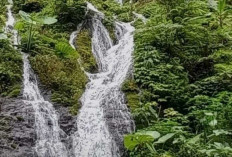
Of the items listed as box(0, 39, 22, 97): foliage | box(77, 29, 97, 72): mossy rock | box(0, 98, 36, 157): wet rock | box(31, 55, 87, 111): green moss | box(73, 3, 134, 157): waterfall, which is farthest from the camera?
box(77, 29, 97, 72): mossy rock

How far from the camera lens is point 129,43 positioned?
37.7 feet

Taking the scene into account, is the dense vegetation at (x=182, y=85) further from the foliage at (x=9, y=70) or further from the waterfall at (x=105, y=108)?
the foliage at (x=9, y=70)

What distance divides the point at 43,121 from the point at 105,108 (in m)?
1.50

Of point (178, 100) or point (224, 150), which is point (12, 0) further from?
point (224, 150)

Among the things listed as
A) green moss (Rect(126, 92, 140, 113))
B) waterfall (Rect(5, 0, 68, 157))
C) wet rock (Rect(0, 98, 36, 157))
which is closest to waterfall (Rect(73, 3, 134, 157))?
green moss (Rect(126, 92, 140, 113))

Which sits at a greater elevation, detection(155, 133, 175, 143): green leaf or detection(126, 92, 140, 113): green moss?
detection(126, 92, 140, 113): green moss

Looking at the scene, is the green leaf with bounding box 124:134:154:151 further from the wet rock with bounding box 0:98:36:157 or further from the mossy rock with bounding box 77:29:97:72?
the mossy rock with bounding box 77:29:97:72

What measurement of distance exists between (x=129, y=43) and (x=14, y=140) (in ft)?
18.2

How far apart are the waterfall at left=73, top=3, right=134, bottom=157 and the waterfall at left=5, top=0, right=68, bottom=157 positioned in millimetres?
384

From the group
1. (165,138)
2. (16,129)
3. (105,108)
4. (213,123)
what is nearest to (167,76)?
(105,108)

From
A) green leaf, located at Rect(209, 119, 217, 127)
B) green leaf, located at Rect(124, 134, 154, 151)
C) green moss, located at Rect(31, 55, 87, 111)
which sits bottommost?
green leaf, located at Rect(124, 134, 154, 151)

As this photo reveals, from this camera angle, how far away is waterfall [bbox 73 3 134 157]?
7492 millimetres

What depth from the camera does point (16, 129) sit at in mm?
7387

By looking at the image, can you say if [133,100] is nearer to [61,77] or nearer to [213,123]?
[61,77]
